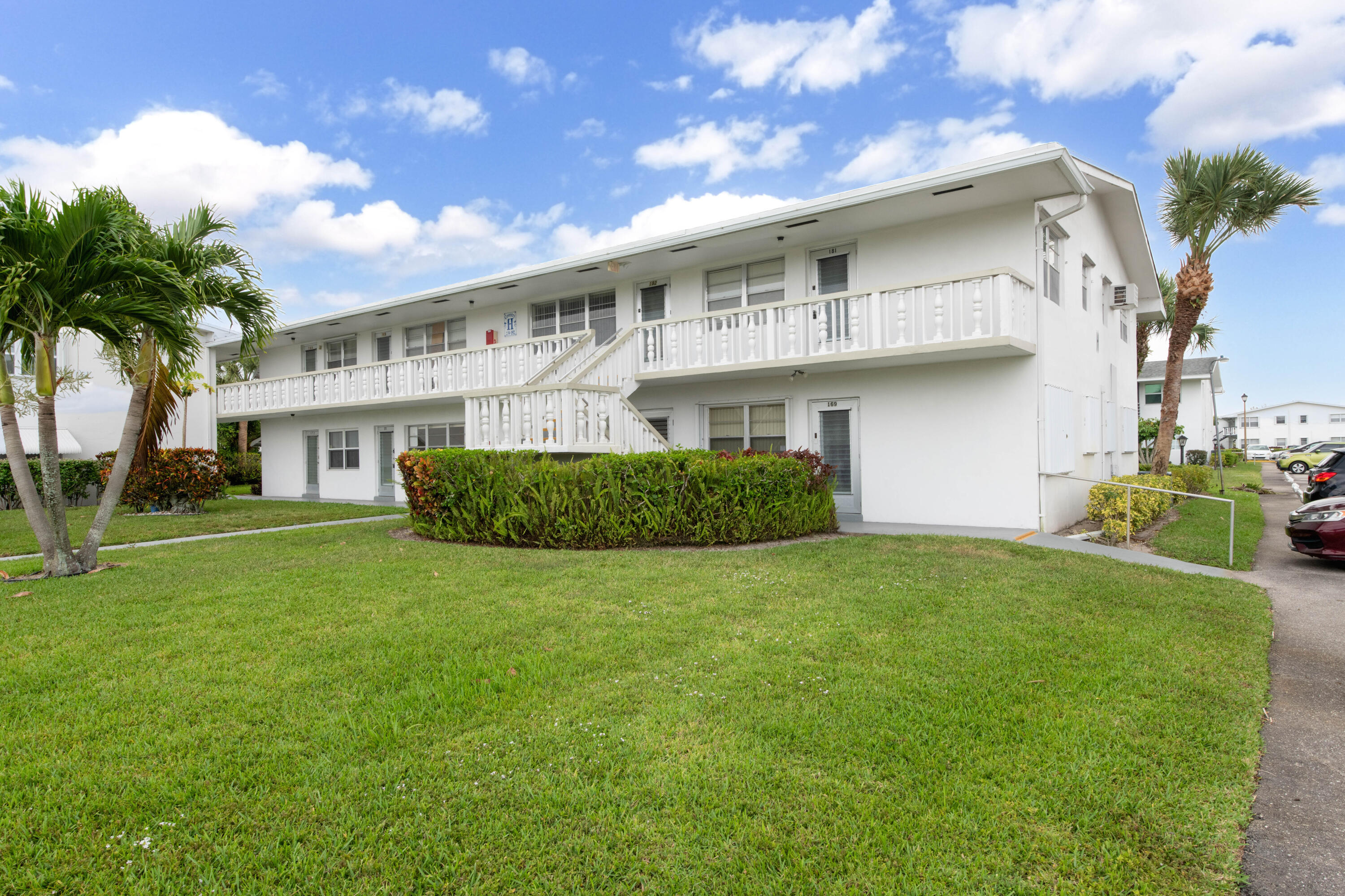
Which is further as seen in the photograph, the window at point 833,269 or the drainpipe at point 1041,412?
the window at point 833,269

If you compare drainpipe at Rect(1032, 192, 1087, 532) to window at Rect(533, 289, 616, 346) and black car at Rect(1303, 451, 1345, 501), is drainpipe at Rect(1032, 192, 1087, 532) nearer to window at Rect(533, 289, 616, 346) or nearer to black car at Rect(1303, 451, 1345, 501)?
black car at Rect(1303, 451, 1345, 501)

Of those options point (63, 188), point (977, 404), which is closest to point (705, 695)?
point (63, 188)

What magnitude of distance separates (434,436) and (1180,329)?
18.9 m

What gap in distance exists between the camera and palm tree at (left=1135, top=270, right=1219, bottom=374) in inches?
1033

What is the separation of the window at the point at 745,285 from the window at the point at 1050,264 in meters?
4.47

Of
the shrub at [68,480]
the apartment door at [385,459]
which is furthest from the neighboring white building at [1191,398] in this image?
the shrub at [68,480]

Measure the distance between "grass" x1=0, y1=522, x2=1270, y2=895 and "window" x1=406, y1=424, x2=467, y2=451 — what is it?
1200 centimetres

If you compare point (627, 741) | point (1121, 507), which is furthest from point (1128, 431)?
point (627, 741)

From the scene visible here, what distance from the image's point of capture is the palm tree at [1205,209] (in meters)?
15.5

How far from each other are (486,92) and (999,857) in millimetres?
18187

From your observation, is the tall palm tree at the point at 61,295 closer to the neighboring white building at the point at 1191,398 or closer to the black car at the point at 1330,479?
the black car at the point at 1330,479

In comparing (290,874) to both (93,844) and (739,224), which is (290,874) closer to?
(93,844)

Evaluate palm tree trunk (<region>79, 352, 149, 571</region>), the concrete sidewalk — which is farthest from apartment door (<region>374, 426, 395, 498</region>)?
the concrete sidewalk

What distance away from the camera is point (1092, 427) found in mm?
14742
